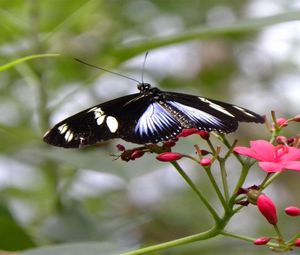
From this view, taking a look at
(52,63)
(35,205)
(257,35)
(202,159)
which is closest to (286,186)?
(257,35)

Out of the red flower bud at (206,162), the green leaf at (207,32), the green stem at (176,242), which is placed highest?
the green leaf at (207,32)

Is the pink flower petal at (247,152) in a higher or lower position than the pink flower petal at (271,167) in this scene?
higher

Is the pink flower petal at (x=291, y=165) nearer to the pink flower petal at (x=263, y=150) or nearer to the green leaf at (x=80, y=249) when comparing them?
the pink flower petal at (x=263, y=150)

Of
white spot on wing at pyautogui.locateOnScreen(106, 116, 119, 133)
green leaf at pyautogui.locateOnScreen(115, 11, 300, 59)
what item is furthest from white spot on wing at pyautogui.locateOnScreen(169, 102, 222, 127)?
green leaf at pyautogui.locateOnScreen(115, 11, 300, 59)

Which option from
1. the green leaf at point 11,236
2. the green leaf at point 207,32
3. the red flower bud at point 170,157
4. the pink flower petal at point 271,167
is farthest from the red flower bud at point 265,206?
the green leaf at point 11,236

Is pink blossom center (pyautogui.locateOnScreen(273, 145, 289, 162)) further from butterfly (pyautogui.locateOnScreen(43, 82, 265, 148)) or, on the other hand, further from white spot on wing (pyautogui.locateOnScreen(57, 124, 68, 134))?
white spot on wing (pyautogui.locateOnScreen(57, 124, 68, 134))

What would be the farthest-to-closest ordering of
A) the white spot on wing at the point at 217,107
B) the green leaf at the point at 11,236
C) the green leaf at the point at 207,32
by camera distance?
the green leaf at the point at 11,236 → the green leaf at the point at 207,32 → the white spot on wing at the point at 217,107

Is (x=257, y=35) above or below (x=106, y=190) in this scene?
above

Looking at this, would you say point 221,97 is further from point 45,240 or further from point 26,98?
point 45,240
